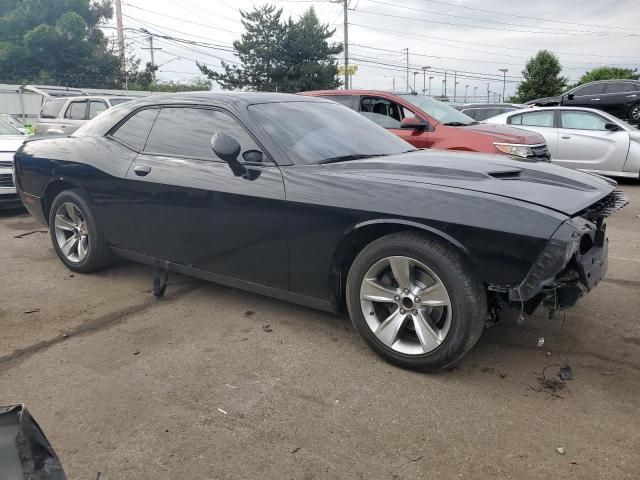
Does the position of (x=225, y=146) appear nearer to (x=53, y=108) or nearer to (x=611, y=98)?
(x=53, y=108)

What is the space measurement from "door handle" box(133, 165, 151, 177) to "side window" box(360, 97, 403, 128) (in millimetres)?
4498

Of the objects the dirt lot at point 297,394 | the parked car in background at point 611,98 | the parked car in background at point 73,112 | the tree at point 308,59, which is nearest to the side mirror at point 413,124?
the dirt lot at point 297,394

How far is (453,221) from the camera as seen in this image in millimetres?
2889

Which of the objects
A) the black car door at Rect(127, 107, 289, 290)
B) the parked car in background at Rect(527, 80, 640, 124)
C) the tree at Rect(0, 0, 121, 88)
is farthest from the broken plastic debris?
the tree at Rect(0, 0, 121, 88)

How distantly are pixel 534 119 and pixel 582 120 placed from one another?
85cm

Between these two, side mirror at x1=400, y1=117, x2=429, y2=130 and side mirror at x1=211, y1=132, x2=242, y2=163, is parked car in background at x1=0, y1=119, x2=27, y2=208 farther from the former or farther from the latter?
side mirror at x1=211, y1=132, x2=242, y2=163

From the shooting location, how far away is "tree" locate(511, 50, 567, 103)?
29906 mm

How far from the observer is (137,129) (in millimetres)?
4453

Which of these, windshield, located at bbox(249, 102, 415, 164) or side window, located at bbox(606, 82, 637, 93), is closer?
windshield, located at bbox(249, 102, 415, 164)

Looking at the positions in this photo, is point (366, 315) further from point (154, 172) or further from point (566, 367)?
point (154, 172)

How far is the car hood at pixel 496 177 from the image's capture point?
299 cm

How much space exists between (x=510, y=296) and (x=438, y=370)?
62 cm

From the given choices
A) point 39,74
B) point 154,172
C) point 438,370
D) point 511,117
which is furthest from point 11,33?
point 438,370

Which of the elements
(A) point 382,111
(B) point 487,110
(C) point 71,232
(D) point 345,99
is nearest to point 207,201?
(C) point 71,232
